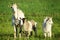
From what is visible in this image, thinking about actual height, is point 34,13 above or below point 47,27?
above

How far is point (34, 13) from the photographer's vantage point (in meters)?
29.0

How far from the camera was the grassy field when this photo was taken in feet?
62.4

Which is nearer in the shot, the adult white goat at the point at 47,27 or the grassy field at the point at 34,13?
the adult white goat at the point at 47,27

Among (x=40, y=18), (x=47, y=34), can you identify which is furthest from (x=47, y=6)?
(x=47, y=34)

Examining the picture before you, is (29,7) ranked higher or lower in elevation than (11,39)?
higher

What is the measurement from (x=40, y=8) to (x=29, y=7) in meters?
1.18

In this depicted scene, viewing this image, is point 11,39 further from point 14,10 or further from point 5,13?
point 5,13

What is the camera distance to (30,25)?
57.9 ft

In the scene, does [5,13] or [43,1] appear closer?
[5,13]

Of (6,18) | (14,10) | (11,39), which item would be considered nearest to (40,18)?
(6,18)

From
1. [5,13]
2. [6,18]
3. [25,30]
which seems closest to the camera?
[25,30]

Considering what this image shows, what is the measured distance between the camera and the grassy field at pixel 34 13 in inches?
749

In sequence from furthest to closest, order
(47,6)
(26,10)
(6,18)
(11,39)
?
(47,6), (26,10), (6,18), (11,39)

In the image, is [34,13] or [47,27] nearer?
[47,27]
